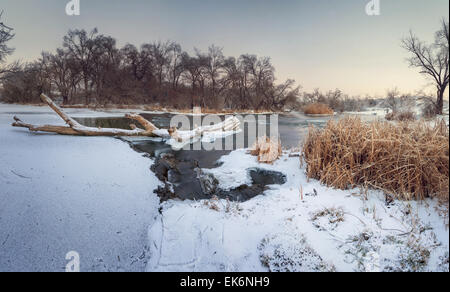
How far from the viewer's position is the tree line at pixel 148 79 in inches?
1047

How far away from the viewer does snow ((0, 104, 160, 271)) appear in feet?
5.05

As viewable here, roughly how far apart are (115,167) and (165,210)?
1.87 metres

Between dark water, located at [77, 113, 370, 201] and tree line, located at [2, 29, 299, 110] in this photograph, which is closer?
dark water, located at [77, 113, 370, 201]

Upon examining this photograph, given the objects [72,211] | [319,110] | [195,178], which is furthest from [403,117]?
[319,110]

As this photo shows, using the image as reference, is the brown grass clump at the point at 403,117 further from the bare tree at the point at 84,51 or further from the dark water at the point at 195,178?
the bare tree at the point at 84,51

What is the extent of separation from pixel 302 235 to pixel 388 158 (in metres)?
1.61

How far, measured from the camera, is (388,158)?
2.40 m

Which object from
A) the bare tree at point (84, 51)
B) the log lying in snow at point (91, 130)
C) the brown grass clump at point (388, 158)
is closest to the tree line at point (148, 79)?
the bare tree at point (84, 51)

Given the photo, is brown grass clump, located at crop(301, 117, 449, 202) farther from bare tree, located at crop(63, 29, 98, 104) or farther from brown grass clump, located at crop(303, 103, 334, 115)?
bare tree, located at crop(63, 29, 98, 104)

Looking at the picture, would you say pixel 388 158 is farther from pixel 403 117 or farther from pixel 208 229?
pixel 208 229

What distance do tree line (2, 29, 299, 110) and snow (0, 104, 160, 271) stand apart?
88.4ft

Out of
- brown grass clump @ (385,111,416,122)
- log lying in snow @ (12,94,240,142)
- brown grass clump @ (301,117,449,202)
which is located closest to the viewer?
brown grass clump @ (301,117,449,202)

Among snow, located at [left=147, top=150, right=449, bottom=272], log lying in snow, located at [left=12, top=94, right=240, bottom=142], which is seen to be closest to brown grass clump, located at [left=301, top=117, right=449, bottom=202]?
snow, located at [left=147, top=150, right=449, bottom=272]
